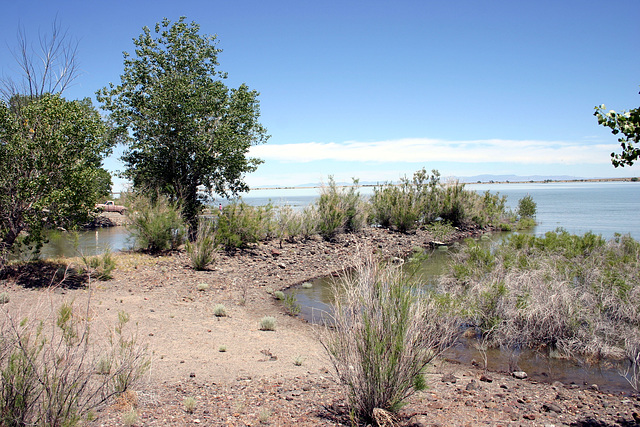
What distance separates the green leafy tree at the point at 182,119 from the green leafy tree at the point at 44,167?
184 inches

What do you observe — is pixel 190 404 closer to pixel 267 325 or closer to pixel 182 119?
pixel 267 325

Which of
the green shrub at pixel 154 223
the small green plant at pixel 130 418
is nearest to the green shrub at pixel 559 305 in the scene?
the small green plant at pixel 130 418

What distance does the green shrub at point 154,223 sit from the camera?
13703 millimetres

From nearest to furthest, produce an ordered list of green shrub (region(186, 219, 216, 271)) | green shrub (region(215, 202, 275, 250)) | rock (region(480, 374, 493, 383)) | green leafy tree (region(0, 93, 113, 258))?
rock (region(480, 374, 493, 383))
green leafy tree (region(0, 93, 113, 258))
green shrub (region(186, 219, 216, 271))
green shrub (region(215, 202, 275, 250))

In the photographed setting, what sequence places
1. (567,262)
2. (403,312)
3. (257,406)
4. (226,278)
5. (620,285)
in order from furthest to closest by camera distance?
(226,278)
(567,262)
(620,285)
(257,406)
(403,312)

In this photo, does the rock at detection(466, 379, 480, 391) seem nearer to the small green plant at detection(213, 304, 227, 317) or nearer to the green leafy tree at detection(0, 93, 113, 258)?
the small green plant at detection(213, 304, 227, 317)

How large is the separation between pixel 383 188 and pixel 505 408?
20.7 m

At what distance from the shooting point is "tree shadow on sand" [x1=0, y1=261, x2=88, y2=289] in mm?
9359

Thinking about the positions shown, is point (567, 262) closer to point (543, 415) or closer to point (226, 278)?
point (543, 415)

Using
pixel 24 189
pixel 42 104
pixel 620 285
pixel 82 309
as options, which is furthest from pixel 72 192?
pixel 620 285

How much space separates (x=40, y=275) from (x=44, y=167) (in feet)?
7.93

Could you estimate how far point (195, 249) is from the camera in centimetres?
1276

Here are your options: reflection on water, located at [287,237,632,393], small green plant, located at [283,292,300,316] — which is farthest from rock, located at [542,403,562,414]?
small green plant, located at [283,292,300,316]

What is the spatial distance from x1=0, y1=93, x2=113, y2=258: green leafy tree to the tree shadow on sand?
568 mm
